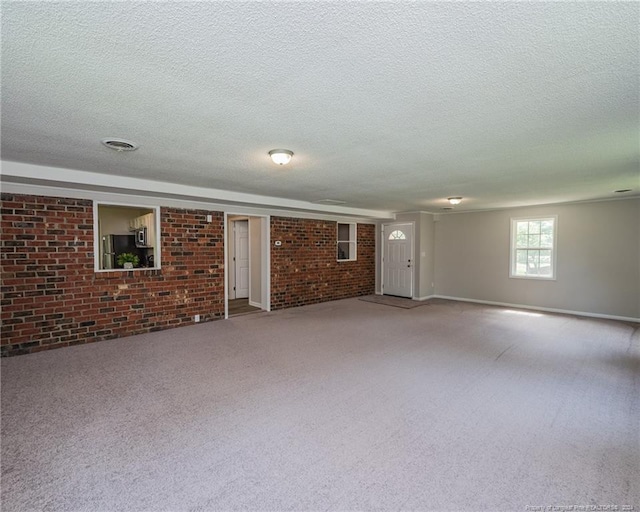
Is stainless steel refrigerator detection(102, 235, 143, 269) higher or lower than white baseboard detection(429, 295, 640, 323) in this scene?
higher

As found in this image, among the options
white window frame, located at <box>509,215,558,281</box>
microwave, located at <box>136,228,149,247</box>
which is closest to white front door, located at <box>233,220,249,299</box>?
microwave, located at <box>136,228,149,247</box>

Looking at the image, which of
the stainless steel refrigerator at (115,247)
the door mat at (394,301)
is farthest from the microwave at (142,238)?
the door mat at (394,301)

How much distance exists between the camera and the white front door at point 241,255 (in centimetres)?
787

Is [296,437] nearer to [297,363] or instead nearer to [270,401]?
[270,401]

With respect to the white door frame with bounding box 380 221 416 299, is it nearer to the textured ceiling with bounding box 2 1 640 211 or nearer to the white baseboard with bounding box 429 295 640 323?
the white baseboard with bounding box 429 295 640 323

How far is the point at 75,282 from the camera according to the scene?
434 cm

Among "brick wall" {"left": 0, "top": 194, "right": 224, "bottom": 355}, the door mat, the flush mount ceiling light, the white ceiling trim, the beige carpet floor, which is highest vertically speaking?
the flush mount ceiling light

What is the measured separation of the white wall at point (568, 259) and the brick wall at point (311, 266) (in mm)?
2370

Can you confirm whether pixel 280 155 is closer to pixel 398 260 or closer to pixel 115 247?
pixel 115 247

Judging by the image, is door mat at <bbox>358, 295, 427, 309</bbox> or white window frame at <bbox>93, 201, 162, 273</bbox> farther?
door mat at <bbox>358, 295, 427, 309</bbox>

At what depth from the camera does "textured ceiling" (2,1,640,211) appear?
129 cm

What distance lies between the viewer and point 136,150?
9.83 ft

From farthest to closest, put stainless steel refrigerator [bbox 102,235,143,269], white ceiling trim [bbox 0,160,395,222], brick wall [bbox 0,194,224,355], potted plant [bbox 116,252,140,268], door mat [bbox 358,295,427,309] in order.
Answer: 1. door mat [bbox 358,295,427,309]
2. stainless steel refrigerator [bbox 102,235,143,269]
3. potted plant [bbox 116,252,140,268]
4. brick wall [bbox 0,194,224,355]
5. white ceiling trim [bbox 0,160,395,222]

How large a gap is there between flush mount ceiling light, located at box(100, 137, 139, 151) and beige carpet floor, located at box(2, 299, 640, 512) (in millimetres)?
2257
